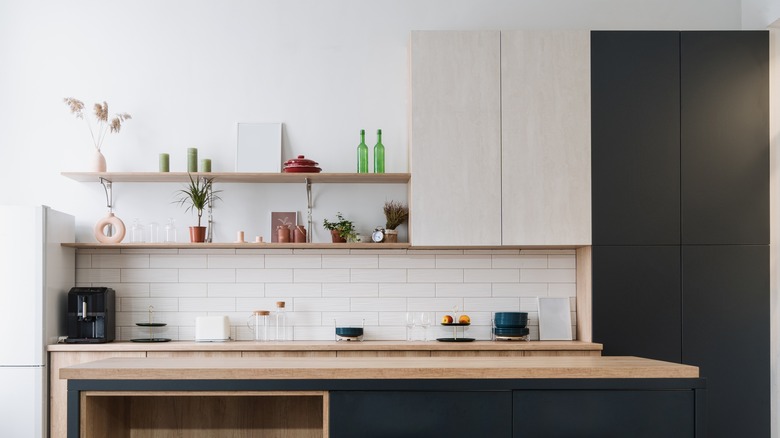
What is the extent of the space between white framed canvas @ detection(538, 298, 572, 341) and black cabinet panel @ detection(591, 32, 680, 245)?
0.56 metres

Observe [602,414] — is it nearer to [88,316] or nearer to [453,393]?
[453,393]

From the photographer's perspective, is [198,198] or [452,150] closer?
[452,150]

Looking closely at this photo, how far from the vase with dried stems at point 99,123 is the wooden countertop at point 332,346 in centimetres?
120

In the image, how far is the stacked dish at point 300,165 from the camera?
5.10 m

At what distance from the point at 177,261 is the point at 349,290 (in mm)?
1188

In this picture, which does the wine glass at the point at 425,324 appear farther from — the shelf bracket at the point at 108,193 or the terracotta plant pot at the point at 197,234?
the shelf bracket at the point at 108,193

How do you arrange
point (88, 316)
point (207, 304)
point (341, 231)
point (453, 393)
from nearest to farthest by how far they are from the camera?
point (453, 393), point (88, 316), point (341, 231), point (207, 304)

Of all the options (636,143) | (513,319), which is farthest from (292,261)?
(636,143)

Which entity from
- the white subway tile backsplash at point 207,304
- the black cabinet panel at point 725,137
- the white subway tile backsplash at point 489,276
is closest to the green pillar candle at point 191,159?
the white subway tile backsplash at point 207,304

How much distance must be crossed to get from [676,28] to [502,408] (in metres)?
3.56

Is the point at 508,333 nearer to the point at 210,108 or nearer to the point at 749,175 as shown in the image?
the point at 749,175

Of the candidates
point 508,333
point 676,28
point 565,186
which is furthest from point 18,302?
point 676,28

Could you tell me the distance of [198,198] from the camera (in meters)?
5.16

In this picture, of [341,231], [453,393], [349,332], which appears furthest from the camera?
[341,231]
